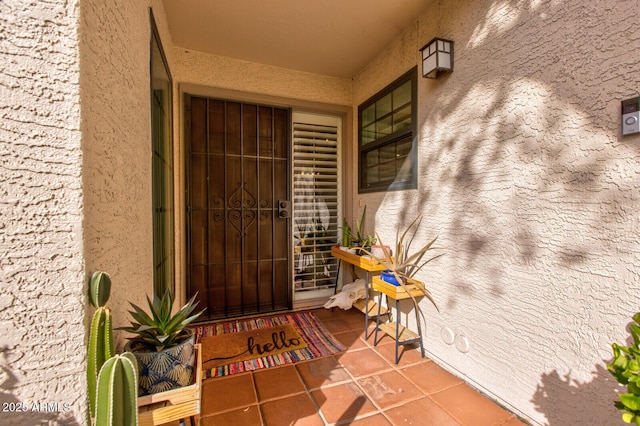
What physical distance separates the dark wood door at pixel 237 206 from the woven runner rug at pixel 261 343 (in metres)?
0.35

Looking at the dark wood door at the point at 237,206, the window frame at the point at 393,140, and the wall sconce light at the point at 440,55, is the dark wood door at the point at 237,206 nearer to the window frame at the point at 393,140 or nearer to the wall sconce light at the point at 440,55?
the window frame at the point at 393,140

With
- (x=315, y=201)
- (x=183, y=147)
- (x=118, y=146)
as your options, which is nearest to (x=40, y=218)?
(x=118, y=146)

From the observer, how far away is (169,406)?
94 centimetres

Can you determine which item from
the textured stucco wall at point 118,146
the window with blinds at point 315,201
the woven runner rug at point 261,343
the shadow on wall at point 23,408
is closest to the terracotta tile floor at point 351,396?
the woven runner rug at point 261,343

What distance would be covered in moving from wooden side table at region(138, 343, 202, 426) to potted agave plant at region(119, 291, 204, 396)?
0.10ft

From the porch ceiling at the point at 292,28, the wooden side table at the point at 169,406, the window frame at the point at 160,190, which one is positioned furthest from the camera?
the porch ceiling at the point at 292,28

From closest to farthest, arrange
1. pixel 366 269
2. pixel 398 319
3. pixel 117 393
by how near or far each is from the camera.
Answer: pixel 117 393, pixel 398 319, pixel 366 269

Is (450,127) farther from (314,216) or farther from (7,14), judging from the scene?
(7,14)

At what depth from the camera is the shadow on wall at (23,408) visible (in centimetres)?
69

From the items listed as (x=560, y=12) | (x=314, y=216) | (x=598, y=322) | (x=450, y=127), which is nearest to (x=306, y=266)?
(x=314, y=216)

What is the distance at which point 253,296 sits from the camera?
3.42m

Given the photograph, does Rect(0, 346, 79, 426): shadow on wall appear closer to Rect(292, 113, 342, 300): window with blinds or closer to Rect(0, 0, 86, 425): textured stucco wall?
Rect(0, 0, 86, 425): textured stucco wall

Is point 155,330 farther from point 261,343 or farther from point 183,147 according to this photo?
point 183,147

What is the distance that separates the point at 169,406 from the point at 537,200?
6.94ft
